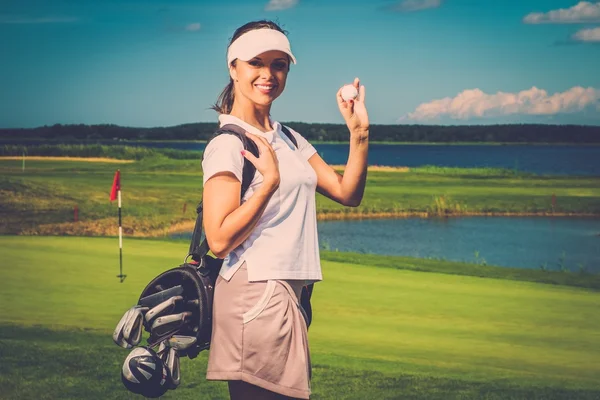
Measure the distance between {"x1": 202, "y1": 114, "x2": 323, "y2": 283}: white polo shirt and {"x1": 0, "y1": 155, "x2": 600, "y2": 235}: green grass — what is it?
60.9ft

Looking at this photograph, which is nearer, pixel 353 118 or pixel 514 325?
pixel 353 118

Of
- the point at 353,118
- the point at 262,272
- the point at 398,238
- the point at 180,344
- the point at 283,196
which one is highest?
the point at 353,118

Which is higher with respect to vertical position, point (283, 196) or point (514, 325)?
point (283, 196)

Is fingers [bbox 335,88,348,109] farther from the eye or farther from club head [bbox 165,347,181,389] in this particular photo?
club head [bbox 165,347,181,389]

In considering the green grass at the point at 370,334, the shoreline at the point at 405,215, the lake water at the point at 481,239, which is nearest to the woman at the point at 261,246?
the green grass at the point at 370,334

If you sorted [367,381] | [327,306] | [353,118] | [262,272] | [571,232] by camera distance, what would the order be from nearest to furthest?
[262,272] < [353,118] < [367,381] < [327,306] < [571,232]

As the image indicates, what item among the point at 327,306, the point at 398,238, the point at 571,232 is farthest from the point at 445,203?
the point at 327,306

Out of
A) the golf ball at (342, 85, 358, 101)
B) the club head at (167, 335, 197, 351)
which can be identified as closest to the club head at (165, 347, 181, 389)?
the club head at (167, 335, 197, 351)

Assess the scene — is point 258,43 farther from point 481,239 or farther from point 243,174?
point 481,239

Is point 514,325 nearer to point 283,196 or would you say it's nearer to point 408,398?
point 408,398

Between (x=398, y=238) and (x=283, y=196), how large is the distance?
73.3ft

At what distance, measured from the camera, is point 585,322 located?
24.8 feet

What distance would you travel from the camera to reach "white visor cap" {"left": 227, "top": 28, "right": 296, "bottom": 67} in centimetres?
231

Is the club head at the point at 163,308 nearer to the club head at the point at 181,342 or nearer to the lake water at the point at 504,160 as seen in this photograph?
the club head at the point at 181,342
